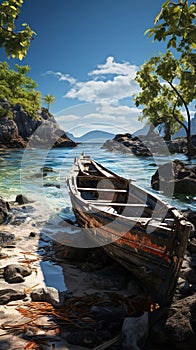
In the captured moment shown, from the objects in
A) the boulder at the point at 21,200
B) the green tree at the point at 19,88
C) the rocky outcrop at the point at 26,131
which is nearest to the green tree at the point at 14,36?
the boulder at the point at 21,200

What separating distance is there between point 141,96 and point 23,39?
28961 mm

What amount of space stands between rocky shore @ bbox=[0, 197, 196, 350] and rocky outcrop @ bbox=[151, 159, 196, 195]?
922 cm

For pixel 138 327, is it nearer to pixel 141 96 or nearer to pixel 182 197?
pixel 182 197

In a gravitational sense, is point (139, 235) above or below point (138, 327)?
above

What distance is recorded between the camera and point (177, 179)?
58.2ft

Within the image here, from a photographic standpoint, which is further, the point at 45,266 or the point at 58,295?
the point at 45,266

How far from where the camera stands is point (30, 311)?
4.30 meters

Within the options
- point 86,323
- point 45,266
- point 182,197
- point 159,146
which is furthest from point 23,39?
point 159,146

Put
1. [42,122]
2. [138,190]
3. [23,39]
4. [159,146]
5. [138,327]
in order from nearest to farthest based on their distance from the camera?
1. [138,327]
2. [23,39]
3. [138,190]
4. [159,146]
5. [42,122]

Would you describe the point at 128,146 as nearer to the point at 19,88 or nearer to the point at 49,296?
the point at 19,88

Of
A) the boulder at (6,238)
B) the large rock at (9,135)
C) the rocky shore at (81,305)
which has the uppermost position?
the large rock at (9,135)

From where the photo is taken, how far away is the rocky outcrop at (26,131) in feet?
182

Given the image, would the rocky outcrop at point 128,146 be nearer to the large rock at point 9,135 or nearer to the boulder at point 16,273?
the large rock at point 9,135

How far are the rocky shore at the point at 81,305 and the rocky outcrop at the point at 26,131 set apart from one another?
51.0 m
